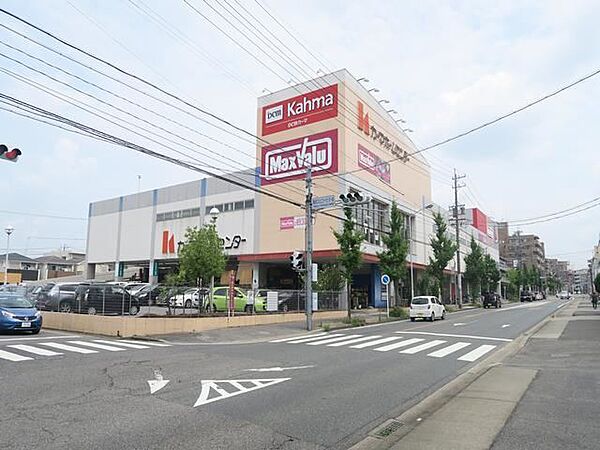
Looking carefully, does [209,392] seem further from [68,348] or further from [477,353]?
[477,353]

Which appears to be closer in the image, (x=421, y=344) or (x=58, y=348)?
(x=58, y=348)

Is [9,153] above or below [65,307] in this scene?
above

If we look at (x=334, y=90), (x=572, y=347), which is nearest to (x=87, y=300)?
(x=572, y=347)

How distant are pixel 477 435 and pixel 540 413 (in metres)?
1.79

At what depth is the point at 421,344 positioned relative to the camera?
16.8 meters

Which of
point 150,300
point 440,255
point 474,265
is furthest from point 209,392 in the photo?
point 474,265

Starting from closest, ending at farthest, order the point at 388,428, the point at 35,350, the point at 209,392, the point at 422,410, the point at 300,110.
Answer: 1. the point at 388,428
2. the point at 422,410
3. the point at 209,392
4. the point at 35,350
5. the point at 300,110

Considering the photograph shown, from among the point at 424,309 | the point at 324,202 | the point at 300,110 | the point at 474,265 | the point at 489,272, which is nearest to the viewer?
the point at 324,202

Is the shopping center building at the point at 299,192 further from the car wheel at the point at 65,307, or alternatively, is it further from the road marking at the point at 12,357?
the road marking at the point at 12,357

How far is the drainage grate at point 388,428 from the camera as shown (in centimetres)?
617

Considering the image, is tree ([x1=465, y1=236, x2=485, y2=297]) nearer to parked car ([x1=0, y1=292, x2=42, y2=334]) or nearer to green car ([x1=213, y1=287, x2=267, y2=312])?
green car ([x1=213, y1=287, x2=267, y2=312])

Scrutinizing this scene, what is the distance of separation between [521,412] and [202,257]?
1737 cm

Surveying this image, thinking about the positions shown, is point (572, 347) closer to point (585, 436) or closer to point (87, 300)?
point (585, 436)

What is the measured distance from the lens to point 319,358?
13164 millimetres
